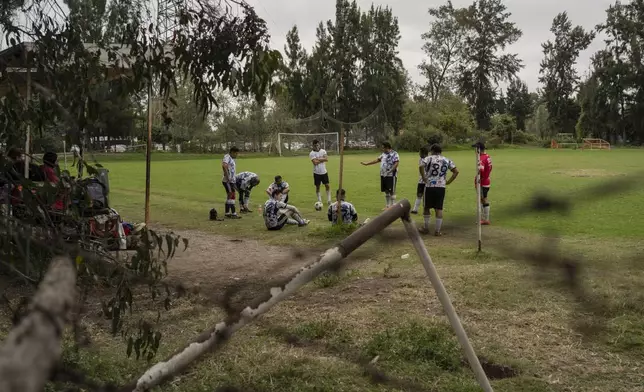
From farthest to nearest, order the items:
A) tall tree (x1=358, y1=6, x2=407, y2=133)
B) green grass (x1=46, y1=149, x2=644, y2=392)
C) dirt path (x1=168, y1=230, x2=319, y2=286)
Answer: tall tree (x1=358, y1=6, x2=407, y2=133), dirt path (x1=168, y1=230, x2=319, y2=286), green grass (x1=46, y1=149, x2=644, y2=392)

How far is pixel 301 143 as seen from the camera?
158ft

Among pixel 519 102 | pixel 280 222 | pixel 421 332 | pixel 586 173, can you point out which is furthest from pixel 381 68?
pixel 421 332

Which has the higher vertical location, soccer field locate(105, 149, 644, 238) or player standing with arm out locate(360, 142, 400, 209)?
player standing with arm out locate(360, 142, 400, 209)

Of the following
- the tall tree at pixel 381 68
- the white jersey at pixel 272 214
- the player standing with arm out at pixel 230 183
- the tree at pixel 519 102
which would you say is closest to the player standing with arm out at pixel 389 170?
the white jersey at pixel 272 214

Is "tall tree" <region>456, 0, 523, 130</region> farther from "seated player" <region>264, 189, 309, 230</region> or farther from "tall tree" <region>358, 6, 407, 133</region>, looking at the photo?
"seated player" <region>264, 189, 309, 230</region>

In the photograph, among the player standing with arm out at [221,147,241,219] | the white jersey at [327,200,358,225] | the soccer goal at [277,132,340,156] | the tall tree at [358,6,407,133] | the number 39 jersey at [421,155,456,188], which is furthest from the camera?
the tall tree at [358,6,407,133]

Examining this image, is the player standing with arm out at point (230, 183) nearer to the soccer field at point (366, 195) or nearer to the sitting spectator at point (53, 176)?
the soccer field at point (366, 195)

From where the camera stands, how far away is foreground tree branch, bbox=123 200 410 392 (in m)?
1.50

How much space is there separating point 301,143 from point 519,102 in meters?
44.9

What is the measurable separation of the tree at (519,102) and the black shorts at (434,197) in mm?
74704

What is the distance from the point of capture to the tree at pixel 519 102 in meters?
82.0

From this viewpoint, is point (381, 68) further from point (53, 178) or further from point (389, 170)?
point (53, 178)

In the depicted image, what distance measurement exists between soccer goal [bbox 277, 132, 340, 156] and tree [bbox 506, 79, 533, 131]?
41386mm

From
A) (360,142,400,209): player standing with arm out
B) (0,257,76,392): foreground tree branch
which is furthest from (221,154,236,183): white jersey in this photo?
(0,257,76,392): foreground tree branch
